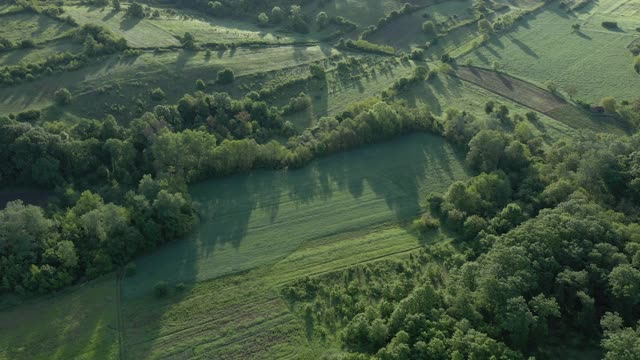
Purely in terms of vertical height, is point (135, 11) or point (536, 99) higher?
A: point (135, 11)

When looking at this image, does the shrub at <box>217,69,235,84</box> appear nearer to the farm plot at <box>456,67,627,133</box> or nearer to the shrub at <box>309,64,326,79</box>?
the shrub at <box>309,64,326,79</box>

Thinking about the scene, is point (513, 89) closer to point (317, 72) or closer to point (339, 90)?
point (339, 90)

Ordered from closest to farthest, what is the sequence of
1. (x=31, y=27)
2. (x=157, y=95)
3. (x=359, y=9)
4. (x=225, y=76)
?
(x=157, y=95), (x=225, y=76), (x=31, y=27), (x=359, y=9)

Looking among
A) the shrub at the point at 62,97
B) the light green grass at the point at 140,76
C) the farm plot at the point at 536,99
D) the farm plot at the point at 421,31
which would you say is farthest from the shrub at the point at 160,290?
the farm plot at the point at 421,31

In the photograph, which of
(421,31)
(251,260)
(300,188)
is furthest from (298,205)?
(421,31)

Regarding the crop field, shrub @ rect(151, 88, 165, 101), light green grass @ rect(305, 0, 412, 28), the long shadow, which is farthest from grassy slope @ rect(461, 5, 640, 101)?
shrub @ rect(151, 88, 165, 101)

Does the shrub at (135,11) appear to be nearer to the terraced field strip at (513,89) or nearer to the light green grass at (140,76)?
the light green grass at (140,76)
